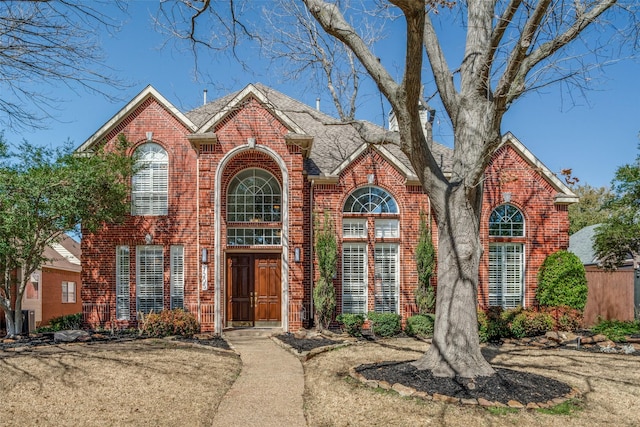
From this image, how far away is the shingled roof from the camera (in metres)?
16.0

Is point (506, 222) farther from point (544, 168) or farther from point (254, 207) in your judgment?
point (254, 207)

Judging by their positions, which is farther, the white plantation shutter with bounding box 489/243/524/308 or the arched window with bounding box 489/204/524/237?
the arched window with bounding box 489/204/524/237

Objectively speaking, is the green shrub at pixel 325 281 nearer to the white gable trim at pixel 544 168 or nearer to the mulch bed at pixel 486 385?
the mulch bed at pixel 486 385

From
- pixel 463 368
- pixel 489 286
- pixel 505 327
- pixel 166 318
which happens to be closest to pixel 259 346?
pixel 166 318

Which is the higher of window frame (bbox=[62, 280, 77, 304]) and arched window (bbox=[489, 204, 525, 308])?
arched window (bbox=[489, 204, 525, 308])

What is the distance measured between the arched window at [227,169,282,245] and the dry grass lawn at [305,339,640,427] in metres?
5.29

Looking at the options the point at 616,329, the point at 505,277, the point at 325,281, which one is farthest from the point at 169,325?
the point at 616,329

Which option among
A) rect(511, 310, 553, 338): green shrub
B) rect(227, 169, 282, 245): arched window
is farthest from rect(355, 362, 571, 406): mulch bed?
rect(227, 169, 282, 245): arched window

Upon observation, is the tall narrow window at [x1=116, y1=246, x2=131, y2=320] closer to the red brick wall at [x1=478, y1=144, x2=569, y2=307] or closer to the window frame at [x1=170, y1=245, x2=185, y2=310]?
the window frame at [x1=170, y1=245, x2=185, y2=310]

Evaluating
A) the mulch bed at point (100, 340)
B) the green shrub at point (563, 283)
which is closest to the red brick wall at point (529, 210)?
the green shrub at point (563, 283)

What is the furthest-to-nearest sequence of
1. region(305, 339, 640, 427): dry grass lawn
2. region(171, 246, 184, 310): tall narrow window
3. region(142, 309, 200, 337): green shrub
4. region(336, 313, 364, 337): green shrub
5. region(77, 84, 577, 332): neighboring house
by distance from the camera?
region(171, 246, 184, 310): tall narrow window
region(77, 84, 577, 332): neighboring house
region(336, 313, 364, 337): green shrub
region(142, 309, 200, 337): green shrub
region(305, 339, 640, 427): dry grass lawn

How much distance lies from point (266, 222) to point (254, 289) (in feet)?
6.70

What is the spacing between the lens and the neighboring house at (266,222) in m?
14.8

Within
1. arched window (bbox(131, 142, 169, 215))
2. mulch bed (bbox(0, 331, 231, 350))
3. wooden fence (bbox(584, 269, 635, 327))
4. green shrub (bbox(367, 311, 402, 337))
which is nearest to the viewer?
mulch bed (bbox(0, 331, 231, 350))
